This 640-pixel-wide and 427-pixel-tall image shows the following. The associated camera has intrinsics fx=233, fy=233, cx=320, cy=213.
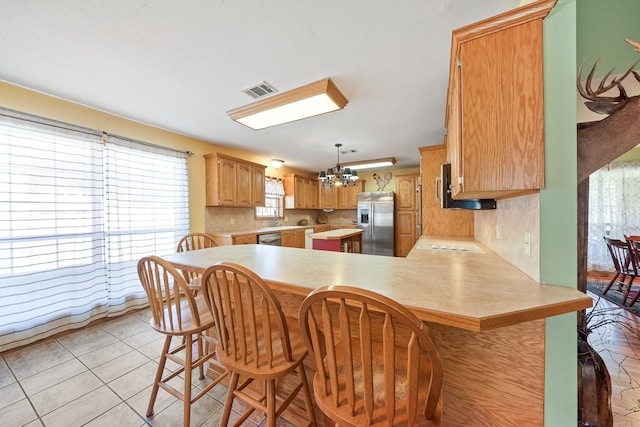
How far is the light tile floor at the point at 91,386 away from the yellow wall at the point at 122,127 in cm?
192

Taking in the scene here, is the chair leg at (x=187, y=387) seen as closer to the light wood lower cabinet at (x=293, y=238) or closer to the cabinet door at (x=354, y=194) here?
the light wood lower cabinet at (x=293, y=238)

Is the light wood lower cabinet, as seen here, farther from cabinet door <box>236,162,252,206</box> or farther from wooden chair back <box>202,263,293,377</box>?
wooden chair back <box>202,263,293,377</box>

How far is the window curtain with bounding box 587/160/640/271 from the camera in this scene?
172 inches

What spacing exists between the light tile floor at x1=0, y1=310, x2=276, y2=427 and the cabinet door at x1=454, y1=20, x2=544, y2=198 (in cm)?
200

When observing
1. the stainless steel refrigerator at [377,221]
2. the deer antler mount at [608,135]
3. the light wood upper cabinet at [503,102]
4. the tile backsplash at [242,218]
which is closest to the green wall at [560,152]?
the light wood upper cabinet at [503,102]

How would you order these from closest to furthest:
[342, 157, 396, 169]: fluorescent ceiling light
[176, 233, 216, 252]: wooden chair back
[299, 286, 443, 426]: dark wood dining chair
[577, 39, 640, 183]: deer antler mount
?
[299, 286, 443, 426]: dark wood dining chair
[577, 39, 640, 183]: deer antler mount
[176, 233, 216, 252]: wooden chair back
[342, 157, 396, 169]: fluorescent ceiling light

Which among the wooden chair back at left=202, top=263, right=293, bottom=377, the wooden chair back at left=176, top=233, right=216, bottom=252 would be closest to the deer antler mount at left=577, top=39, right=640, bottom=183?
the wooden chair back at left=202, top=263, right=293, bottom=377

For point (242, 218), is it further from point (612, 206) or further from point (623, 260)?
point (612, 206)

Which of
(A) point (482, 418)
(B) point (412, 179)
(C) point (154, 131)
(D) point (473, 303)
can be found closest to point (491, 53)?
(D) point (473, 303)

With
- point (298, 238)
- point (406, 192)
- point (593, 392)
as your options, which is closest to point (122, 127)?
point (298, 238)

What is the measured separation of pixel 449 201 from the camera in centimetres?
220

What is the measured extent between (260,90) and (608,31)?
258cm

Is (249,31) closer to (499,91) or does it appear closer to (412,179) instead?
(499,91)

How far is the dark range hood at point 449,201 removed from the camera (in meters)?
1.99
